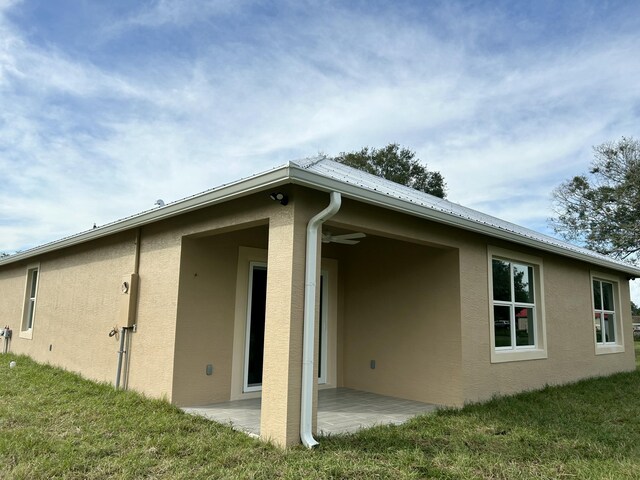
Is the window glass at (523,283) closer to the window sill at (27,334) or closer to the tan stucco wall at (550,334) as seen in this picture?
the tan stucco wall at (550,334)

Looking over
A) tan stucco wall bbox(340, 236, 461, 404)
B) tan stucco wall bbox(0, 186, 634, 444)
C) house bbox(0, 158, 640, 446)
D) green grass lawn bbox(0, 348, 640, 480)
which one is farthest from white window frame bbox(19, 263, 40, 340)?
tan stucco wall bbox(340, 236, 461, 404)

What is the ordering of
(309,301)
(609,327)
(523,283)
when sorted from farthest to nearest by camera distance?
(609,327) → (523,283) → (309,301)

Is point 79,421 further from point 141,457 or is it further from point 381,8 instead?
point 381,8

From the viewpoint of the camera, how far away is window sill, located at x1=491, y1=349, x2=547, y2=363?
23.5 ft

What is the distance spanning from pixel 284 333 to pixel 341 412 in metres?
2.13

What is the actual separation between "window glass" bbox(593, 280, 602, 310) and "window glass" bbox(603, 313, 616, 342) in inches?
16.1

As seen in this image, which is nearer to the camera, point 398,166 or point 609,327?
point 609,327

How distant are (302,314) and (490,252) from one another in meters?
3.97

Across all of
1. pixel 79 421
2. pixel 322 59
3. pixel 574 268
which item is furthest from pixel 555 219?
pixel 79 421

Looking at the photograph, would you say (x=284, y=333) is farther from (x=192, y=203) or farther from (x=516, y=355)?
(x=516, y=355)

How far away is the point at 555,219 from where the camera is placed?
977 inches

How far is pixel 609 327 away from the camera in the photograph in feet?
36.5

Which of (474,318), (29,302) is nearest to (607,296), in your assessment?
(474,318)

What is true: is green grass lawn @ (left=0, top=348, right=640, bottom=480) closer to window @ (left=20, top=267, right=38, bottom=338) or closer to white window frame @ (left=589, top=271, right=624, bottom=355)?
white window frame @ (left=589, top=271, right=624, bottom=355)
